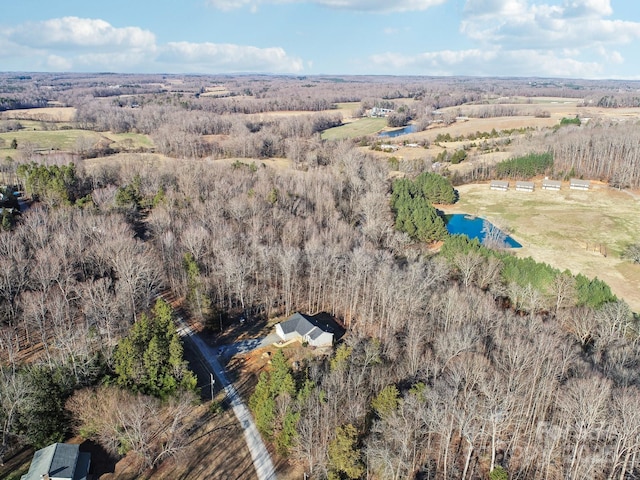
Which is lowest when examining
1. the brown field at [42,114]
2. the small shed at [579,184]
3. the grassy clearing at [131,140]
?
the small shed at [579,184]

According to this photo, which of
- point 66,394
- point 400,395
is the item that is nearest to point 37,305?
point 66,394

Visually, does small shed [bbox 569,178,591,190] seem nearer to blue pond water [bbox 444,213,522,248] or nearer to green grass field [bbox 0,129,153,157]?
blue pond water [bbox 444,213,522,248]

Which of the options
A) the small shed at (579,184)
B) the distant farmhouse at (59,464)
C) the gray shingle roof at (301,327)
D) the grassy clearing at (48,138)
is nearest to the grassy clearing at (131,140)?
the grassy clearing at (48,138)

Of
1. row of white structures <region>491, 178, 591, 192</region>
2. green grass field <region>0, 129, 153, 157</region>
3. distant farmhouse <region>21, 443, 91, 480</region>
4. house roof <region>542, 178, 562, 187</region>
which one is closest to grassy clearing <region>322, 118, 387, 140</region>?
row of white structures <region>491, 178, 591, 192</region>

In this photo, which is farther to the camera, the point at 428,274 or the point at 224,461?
the point at 428,274

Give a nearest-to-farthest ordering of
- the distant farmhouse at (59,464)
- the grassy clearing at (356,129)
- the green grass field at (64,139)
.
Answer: the distant farmhouse at (59,464), the green grass field at (64,139), the grassy clearing at (356,129)

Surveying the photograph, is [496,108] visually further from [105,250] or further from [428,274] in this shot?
[105,250]

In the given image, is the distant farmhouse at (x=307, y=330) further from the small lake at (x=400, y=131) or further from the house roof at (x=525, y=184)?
the small lake at (x=400, y=131)
